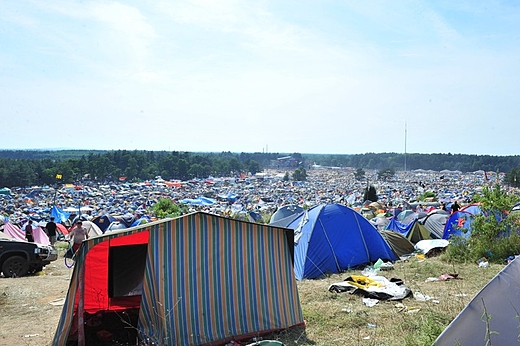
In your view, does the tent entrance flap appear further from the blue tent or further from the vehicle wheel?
the vehicle wheel

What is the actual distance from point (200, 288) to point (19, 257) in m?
6.73

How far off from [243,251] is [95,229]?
572 inches

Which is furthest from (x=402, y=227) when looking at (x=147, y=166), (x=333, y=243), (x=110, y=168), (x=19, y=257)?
(x=147, y=166)

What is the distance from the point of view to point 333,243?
35.9ft

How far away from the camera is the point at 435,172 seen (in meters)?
162

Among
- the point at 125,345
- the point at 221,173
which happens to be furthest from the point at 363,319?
the point at 221,173

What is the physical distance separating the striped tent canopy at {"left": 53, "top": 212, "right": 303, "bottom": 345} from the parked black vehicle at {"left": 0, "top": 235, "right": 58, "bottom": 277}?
183 inches

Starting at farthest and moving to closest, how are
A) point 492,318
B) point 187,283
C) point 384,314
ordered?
point 384,314, point 187,283, point 492,318

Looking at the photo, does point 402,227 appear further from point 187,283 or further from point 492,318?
point 492,318

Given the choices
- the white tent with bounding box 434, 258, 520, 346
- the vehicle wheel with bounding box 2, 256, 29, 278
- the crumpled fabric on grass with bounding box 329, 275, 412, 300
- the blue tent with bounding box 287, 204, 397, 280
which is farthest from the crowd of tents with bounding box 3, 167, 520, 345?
the vehicle wheel with bounding box 2, 256, 29, 278

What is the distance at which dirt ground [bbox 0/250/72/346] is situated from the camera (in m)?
6.46

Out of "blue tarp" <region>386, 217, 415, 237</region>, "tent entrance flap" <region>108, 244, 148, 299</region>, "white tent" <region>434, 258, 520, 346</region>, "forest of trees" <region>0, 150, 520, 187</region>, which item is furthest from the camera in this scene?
"forest of trees" <region>0, 150, 520, 187</region>

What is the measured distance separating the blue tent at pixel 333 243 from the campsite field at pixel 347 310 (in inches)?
19.0

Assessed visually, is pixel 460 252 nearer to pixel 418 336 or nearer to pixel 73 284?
pixel 418 336
